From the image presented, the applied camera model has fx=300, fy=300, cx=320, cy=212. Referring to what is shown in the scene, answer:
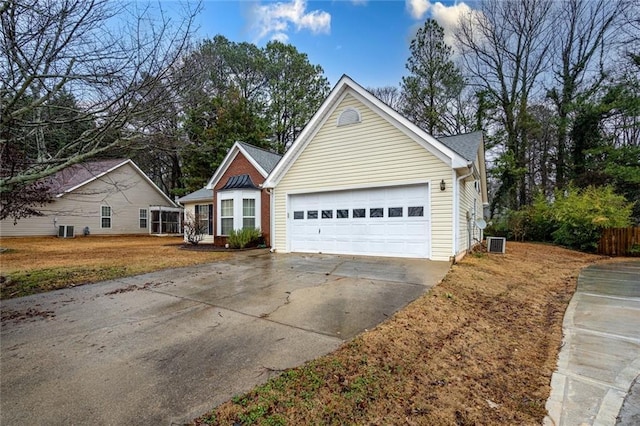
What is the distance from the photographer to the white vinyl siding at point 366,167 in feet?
29.5

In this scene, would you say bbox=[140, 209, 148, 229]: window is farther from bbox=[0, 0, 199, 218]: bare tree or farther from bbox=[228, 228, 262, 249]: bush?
bbox=[0, 0, 199, 218]: bare tree

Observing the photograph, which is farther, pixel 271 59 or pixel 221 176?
pixel 271 59

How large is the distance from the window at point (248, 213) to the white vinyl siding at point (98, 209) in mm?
9017

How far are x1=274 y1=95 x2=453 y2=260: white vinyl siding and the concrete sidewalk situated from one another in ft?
12.1

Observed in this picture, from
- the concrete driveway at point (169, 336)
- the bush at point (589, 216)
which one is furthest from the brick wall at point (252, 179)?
the bush at point (589, 216)

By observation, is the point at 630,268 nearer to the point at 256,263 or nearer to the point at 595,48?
the point at 256,263

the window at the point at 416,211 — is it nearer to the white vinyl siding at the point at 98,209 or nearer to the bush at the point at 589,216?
the bush at the point at 589,216

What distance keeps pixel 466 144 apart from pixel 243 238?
405 inches

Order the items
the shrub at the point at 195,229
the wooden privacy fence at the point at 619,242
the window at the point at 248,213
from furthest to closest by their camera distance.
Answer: the shrub at the point at 195,229
the window at the point at 248,213
the wooden privacy fence at the point at 619,242

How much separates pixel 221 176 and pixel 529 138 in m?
22.9

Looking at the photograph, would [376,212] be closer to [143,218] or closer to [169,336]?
[169,336]

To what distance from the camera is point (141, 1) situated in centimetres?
466

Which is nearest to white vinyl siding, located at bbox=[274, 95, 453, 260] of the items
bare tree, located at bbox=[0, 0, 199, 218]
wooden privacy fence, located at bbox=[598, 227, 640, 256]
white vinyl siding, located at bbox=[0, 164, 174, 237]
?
bare tree, located at bbox=[0, 0, 199, 218]

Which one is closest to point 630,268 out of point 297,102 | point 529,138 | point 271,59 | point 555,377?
point 555,377
